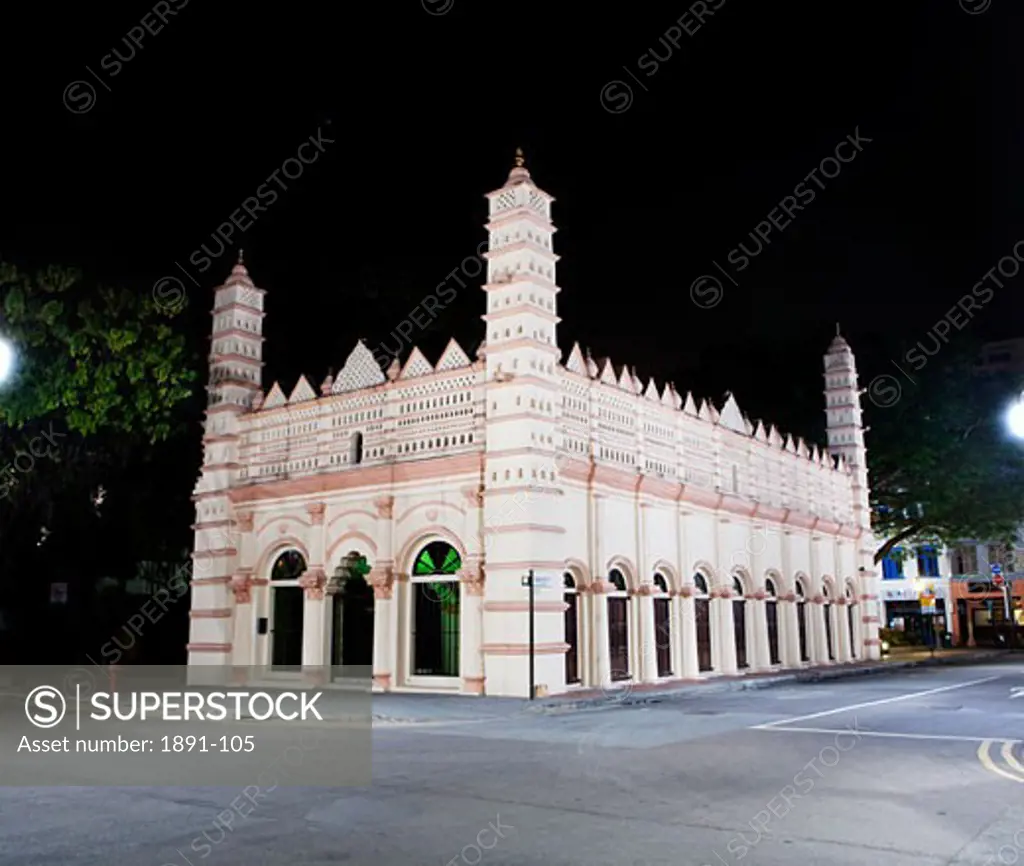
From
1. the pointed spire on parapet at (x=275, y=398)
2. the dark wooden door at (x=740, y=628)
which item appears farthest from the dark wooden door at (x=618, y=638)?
the pointed spire on parapet at (x=275, y=398)

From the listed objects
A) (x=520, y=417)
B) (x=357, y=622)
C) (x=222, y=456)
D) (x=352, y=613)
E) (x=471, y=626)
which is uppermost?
(x=222, y=456)

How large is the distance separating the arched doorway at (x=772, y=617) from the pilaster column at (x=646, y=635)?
7383 millimetres

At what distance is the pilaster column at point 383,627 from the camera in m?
22.8

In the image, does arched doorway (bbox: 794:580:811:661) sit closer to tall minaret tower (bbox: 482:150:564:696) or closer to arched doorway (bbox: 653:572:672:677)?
arched doorway (bbox: 653:572:672:677)

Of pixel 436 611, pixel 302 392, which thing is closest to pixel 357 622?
pixel 436 611

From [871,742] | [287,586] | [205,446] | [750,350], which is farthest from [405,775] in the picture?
[750,350]

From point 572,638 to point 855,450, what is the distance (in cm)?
2079

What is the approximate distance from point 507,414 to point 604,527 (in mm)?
4168

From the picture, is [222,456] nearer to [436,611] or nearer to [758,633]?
[436,611]

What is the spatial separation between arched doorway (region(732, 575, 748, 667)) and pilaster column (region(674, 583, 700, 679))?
9.53ft

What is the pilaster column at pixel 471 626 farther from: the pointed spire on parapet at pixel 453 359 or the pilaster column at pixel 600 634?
the pointed spire on parapet at pixel 453 359

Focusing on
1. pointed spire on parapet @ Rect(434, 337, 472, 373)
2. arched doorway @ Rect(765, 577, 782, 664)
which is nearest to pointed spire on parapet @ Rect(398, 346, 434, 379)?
pointed spire on parapet @ Rect(434, 337, 472, 373)

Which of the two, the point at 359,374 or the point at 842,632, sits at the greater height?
the point at 359,374

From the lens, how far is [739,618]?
29750mm
